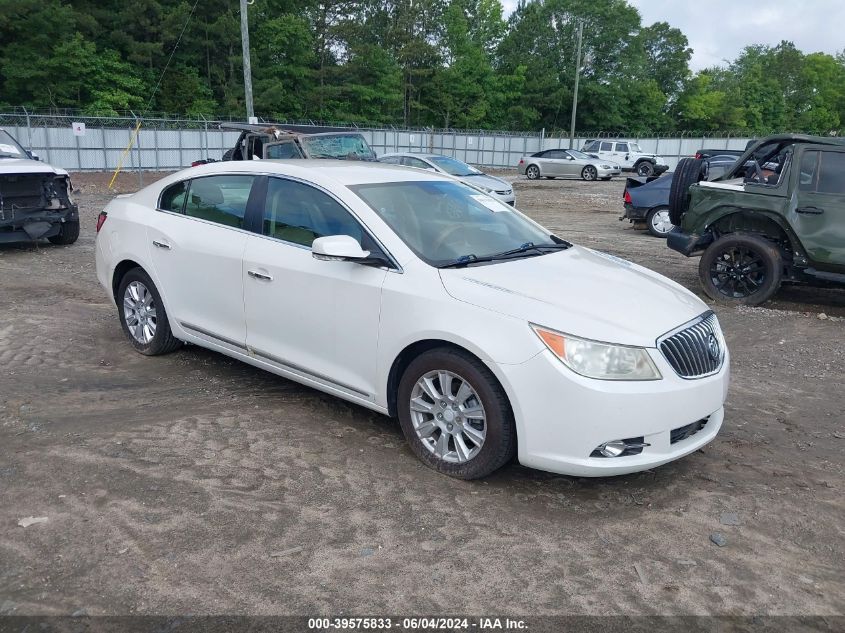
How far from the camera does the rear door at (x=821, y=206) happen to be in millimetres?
7824

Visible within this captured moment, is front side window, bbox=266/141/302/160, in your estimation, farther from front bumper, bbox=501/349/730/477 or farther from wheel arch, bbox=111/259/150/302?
front bumper, bbox=501/349/730/477

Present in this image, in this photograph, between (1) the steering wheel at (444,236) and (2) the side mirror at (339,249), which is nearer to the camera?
(2) the side mirror at (339,249)

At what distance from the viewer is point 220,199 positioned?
211 inches

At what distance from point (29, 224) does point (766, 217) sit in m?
9.81

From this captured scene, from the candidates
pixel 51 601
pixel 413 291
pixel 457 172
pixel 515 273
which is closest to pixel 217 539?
pixel 51 601

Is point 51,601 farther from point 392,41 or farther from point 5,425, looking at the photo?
point 392,41

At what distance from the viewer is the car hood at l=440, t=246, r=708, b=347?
12.2ft

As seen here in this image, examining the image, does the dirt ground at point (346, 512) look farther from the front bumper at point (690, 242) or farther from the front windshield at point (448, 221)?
the front bumper at point (690, 242)

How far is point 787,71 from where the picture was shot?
352 ft

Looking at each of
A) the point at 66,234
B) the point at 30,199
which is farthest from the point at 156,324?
the point at 66,234

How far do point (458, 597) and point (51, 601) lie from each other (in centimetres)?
165

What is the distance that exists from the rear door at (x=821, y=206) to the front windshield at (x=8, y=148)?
10.9m

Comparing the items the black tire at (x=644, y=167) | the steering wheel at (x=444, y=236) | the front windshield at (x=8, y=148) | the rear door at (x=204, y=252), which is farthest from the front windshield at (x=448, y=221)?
the black tire at (x=644, y=167)

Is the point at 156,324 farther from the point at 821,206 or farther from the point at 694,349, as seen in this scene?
the point at 821,206
